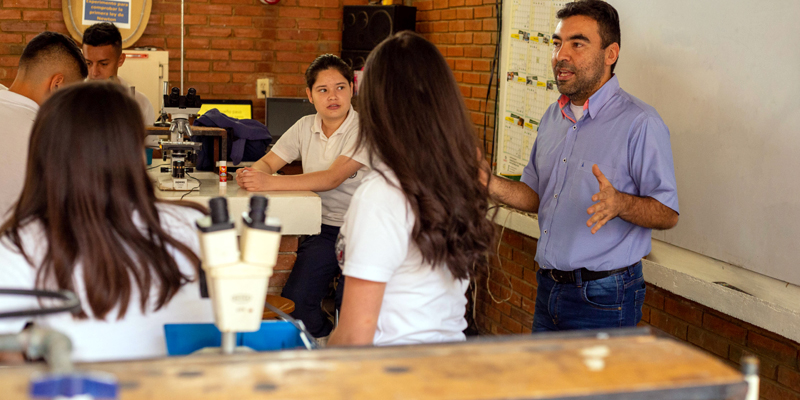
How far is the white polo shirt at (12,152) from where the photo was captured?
7.01ft

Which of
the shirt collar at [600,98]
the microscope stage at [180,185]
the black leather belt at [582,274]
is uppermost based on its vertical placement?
the shirt collar at [600,98]

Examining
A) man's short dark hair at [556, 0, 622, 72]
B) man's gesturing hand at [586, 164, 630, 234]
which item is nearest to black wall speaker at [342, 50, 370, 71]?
man's short dark hair at [556, 0, 622, 72]

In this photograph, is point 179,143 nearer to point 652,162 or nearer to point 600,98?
point 600,98

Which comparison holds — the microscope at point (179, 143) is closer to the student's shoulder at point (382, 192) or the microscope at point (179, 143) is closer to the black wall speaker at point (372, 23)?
the student's shoulder at point (382, 192)

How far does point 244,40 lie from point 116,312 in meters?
4.73

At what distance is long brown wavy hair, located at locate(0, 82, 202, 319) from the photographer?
47.0 inches

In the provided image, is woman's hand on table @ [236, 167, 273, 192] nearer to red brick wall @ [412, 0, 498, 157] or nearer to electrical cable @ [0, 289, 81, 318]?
red brick wall @ [412, 0, 498, 157]

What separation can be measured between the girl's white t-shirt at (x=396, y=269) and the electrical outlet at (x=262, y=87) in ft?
14.7

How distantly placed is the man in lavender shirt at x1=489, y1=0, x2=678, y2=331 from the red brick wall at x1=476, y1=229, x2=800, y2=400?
293mm

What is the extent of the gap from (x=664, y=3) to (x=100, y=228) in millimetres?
2223

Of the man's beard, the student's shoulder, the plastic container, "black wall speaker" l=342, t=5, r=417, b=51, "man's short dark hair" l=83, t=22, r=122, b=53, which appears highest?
"black wall speaker" l=342, t=5, r=417, b=51

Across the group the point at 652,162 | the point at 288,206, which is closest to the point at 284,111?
the point at 288,206

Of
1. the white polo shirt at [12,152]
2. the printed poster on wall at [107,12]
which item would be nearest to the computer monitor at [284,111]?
the printed poster on wall at [107,12]

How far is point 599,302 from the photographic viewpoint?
205 centimetres
